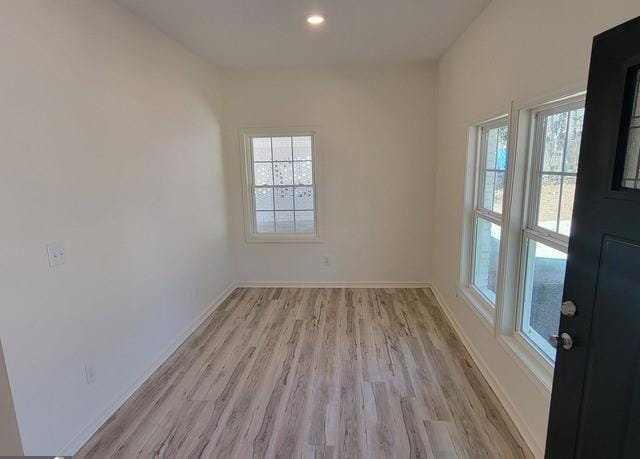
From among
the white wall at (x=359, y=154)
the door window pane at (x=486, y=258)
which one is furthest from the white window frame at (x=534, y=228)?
the white wall at (x=359, y=154)

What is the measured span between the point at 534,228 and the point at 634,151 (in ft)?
3.84

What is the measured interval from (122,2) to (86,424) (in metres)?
2.74

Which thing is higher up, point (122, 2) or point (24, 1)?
point (122, 2)

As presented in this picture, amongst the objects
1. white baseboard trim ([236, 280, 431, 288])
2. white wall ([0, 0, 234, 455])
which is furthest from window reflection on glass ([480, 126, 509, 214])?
white wall ([0, 0, 234, 455])

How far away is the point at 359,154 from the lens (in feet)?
13.9

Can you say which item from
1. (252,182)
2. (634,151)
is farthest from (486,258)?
(252,182)

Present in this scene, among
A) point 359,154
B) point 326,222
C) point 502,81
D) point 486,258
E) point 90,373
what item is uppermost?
point 502,81

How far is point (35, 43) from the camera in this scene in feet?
5.77

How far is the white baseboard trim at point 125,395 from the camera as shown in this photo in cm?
199

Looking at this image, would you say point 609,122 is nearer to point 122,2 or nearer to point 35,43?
point 35,43

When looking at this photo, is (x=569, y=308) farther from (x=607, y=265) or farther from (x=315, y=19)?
(x=315, y=19)

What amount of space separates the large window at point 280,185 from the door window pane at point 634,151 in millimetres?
3461

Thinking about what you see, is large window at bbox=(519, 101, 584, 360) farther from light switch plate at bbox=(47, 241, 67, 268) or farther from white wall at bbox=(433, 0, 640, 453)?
light switch plate at bbox=(47, 241, 67, 268)

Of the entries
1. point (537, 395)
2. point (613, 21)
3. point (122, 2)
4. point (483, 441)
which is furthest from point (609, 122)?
point (122, 2)
